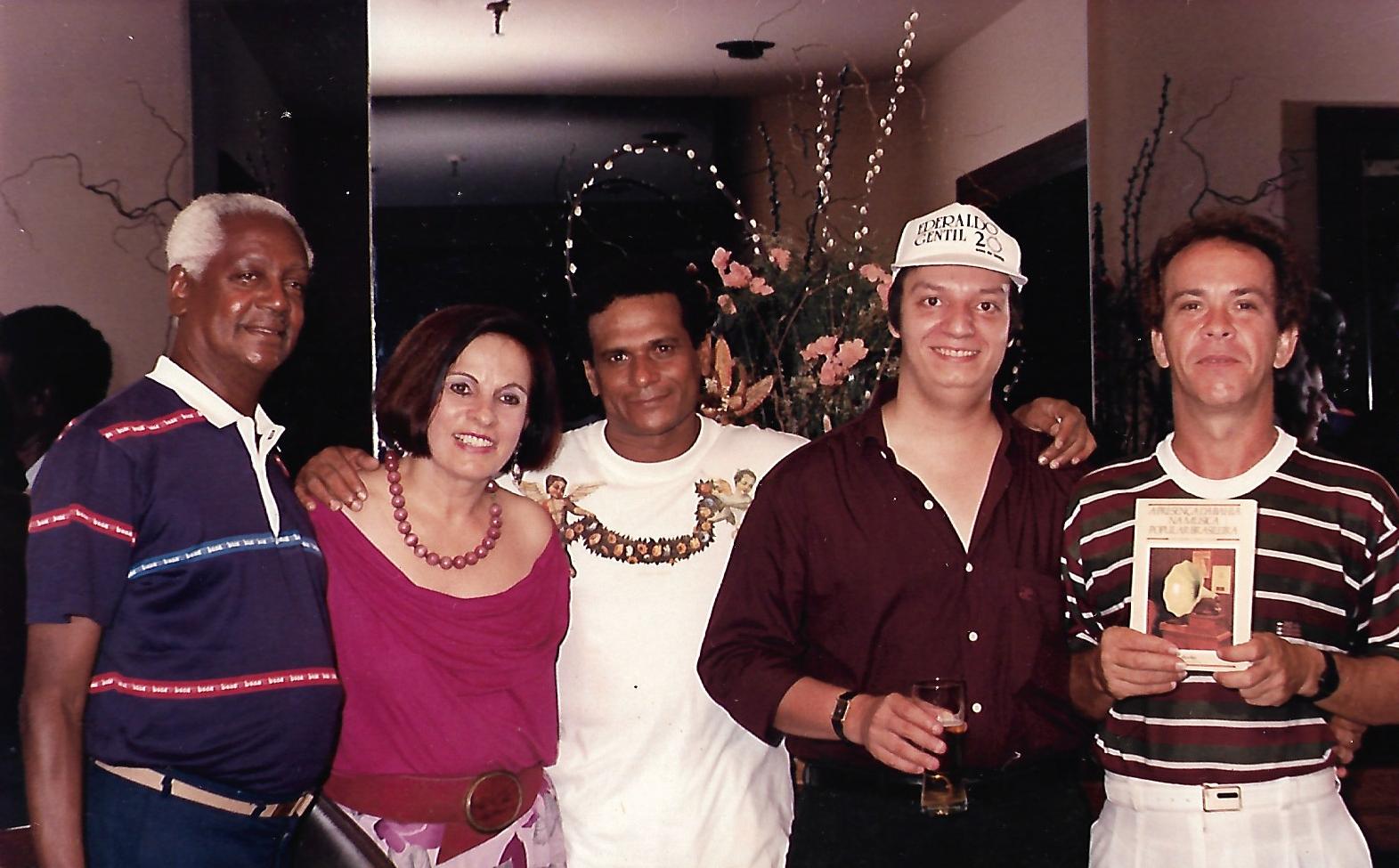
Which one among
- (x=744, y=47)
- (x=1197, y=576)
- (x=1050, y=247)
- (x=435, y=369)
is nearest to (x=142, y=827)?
(x=435, y=369)

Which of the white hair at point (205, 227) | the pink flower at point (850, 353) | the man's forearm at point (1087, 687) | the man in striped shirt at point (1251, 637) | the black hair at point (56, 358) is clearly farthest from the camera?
the pink flower at point (850, 353)

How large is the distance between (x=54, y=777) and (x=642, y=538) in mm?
1238

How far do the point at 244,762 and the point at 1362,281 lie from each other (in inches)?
122

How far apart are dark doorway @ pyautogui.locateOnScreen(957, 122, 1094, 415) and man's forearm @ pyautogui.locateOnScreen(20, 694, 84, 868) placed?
2370mm

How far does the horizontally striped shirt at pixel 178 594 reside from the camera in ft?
7.62

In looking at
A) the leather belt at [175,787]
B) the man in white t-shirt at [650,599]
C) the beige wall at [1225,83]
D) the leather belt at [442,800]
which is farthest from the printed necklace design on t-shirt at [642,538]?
the beige wall at [1225,83]

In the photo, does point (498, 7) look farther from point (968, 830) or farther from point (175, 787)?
point (968, 830)

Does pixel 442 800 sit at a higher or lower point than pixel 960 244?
lower

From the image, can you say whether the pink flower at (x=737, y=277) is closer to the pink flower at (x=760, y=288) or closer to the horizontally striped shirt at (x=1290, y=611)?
the pink flower at (x=760, y=288)

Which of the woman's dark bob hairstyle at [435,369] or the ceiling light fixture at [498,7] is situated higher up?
the ceiling light fixture at [498,7]

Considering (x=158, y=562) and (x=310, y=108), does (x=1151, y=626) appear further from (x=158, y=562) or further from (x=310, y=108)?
(x=310, y=108)

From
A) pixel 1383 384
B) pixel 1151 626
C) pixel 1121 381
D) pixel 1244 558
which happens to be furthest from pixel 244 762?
pixel 1383 384

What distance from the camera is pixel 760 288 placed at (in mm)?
3379

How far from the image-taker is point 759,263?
3467 mm
